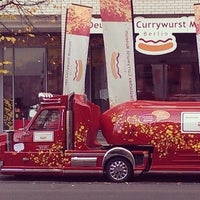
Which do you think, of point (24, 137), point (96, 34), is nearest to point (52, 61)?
point (96, 34)

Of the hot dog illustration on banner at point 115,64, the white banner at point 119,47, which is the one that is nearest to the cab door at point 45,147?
the white banner at point 119,47

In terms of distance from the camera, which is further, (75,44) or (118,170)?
(75,44)

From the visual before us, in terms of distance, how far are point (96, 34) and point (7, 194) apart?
30.8 feet

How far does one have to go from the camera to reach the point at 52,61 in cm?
2308

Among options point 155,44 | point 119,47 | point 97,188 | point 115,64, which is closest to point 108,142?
point 97,188

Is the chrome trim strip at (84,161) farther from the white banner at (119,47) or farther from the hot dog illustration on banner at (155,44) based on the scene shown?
the hot dog illustration on banner at (155,44)

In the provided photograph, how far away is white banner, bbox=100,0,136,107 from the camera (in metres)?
17.2

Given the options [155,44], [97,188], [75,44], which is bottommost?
[97,188]

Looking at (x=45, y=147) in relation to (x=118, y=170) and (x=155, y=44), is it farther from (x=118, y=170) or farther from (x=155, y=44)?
(x=155, y=44)

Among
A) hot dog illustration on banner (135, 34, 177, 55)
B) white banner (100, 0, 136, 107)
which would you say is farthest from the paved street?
hot dog illustration on banner (135, 34, 177, 55)

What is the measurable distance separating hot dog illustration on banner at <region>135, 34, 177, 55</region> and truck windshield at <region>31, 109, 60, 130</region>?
18.8 feet

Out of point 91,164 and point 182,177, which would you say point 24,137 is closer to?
point 91,164

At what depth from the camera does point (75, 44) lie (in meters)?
18.0

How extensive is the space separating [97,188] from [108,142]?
1.63 meters
